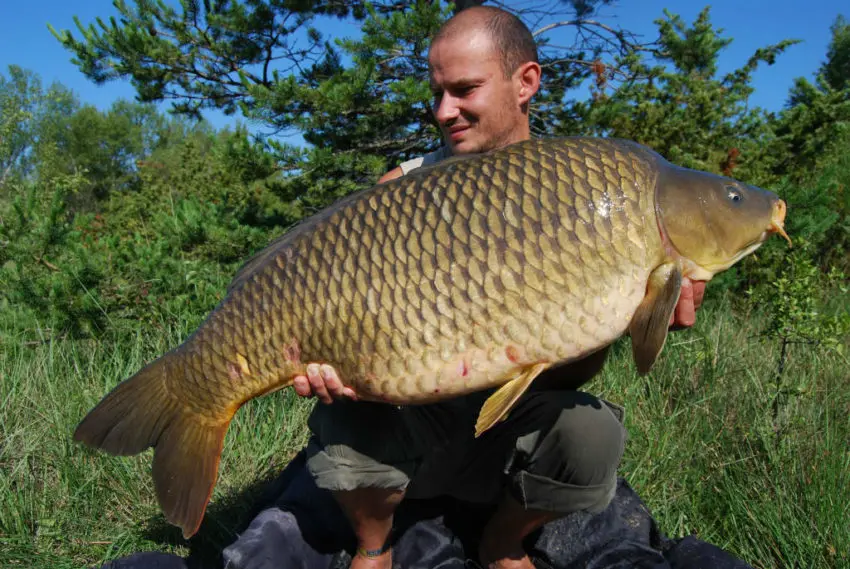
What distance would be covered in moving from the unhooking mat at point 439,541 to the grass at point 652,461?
5.7 inches

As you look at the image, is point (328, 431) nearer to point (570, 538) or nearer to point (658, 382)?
point (570, 538)

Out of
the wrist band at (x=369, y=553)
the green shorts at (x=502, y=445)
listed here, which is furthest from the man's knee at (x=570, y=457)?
the wrist band at (x=369, y=553)

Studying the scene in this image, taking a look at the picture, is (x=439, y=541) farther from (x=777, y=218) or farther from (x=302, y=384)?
(x=777, y=218)

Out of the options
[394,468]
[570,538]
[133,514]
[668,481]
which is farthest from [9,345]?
[668,481]

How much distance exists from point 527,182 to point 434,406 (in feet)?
2.24

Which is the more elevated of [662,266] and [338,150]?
[338,150]

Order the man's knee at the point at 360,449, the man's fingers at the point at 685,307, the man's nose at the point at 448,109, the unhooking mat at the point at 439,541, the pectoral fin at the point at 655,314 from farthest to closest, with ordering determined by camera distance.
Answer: the man's nose at the point at 448,109 → the unhooking mat at the point at 439,541 → the man's knee at the point at 360,449 → the man's fingers at the point at 685,307 → the pectoral fin at the point at 655,314

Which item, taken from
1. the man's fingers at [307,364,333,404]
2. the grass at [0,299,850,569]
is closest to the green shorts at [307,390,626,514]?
the man's fingers at [307,364,333,404]

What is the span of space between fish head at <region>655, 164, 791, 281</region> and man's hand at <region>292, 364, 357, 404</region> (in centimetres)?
71

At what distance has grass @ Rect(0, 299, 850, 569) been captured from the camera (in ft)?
5.57

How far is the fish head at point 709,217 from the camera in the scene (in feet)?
4.16

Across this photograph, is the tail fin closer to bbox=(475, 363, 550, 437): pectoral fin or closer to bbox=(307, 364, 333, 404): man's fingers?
bbox=(307, 364, 333, 404): man's fingers

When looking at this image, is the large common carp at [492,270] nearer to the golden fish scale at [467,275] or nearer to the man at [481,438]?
the golden fish scale at [467,275]

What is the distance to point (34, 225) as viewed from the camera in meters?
3.05
